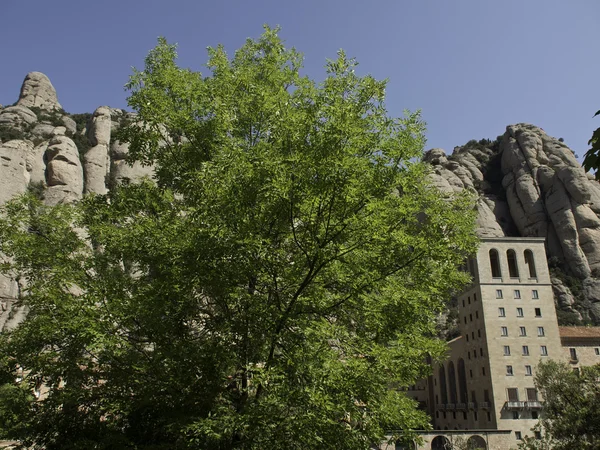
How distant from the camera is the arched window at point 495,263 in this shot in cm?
7206

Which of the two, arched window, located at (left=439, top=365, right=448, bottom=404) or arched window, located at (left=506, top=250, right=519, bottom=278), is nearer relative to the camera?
arched window, located at (left=506, top=250, right=519, bottom=278)

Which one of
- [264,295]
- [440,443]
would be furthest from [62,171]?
[264,295]

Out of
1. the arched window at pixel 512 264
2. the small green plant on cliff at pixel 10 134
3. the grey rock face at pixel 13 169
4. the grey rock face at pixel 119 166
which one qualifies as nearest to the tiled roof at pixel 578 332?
the arched window at pixel 512 264

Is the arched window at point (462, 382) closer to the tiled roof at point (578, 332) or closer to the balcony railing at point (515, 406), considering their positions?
the balcony railing at point (515, 406)

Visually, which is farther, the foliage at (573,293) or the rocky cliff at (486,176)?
the foliage at (573,293)

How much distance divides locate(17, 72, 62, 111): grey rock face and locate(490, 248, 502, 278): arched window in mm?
84552

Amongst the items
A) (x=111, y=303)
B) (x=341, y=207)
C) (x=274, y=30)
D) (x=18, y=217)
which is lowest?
(x=111, y=303)

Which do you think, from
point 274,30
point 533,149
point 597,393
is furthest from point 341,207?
point 533,149

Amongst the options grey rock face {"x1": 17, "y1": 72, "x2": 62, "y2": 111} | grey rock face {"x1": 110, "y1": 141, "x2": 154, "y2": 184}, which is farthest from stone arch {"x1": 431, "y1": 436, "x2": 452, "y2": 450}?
grey rock face {"x1": 17, "y1": 72, "x2": 62, "y2": 111}

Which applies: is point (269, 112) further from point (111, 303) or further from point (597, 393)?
point (597, 393)

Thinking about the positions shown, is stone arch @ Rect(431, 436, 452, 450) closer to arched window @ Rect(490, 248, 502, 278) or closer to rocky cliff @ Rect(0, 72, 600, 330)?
arched window @ Rect(490, 248, 502, 278)

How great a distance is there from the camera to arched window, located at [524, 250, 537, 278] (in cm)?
7150

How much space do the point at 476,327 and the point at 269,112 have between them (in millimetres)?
66708

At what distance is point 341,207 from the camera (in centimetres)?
905
